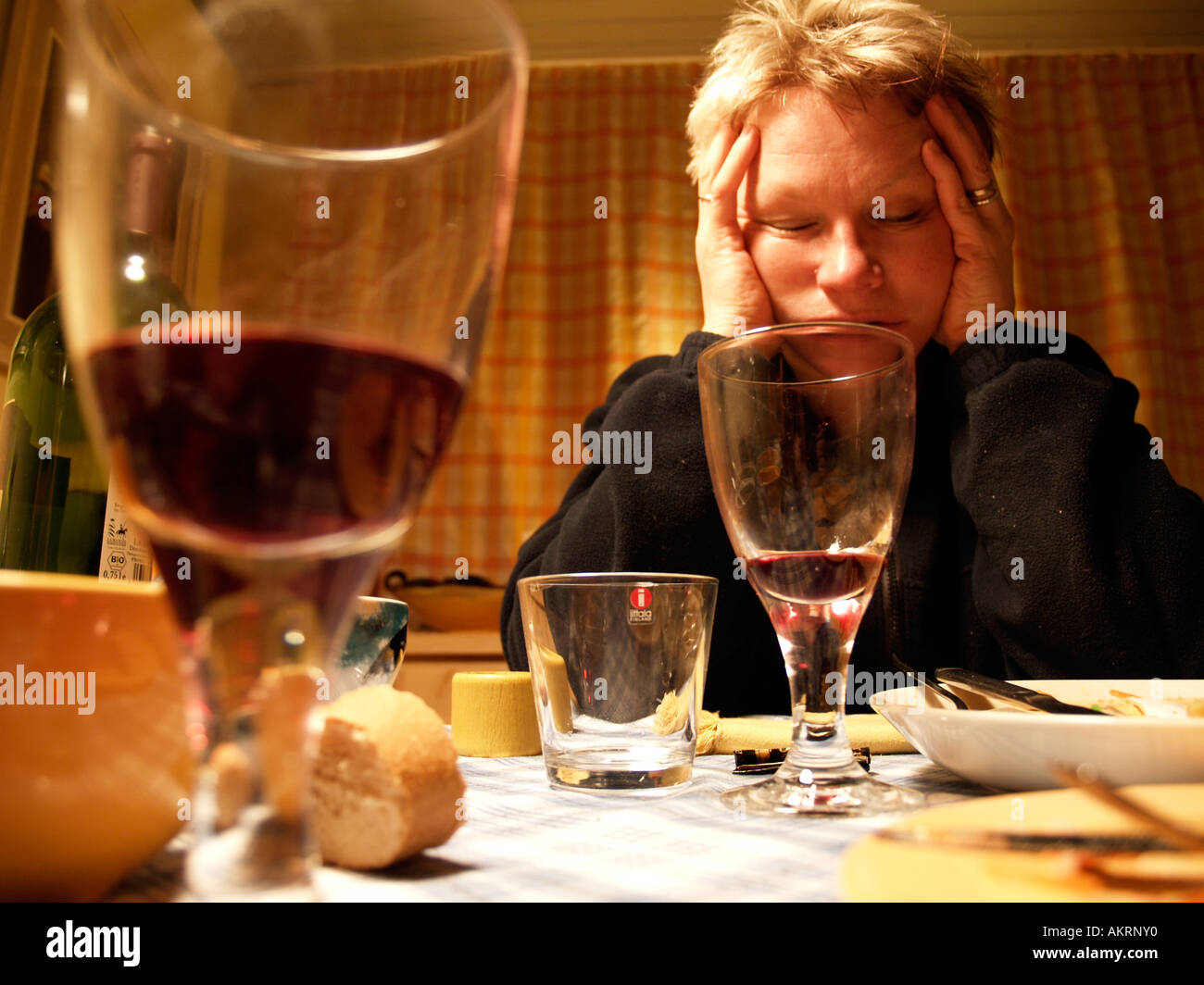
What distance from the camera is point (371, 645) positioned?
21.8 inches

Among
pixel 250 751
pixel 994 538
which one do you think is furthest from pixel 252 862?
pixel 994 538

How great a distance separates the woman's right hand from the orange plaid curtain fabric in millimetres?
1827

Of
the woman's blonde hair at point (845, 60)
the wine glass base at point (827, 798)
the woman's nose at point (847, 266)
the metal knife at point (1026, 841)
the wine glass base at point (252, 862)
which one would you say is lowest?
the wine glass base at point (827, 798)

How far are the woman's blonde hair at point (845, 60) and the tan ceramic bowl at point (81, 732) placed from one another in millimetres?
1005

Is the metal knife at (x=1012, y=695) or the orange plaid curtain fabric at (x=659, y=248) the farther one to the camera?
the orange plaid curtain fabric at (x=659, y=248)

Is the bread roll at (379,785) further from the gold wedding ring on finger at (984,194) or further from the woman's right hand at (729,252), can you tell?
the gold wedding ring on finger at (984,194)

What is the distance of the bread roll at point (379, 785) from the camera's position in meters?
0.27

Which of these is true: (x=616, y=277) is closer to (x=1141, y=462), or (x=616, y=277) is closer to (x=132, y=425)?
(x=1141, y=462)

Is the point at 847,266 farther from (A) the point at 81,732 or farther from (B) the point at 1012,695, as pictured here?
(A) the point at 81,732

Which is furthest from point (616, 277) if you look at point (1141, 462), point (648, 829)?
point (648, 829)

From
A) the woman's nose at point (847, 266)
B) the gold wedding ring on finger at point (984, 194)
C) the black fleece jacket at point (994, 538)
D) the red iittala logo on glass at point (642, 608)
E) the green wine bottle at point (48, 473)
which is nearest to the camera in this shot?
the red iittala logo on glass at point (642, 608)

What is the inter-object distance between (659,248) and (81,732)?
9.50ft

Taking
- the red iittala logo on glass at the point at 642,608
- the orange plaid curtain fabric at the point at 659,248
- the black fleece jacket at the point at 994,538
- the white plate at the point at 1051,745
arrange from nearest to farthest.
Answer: the white plate at the point at 1051,745
the red iittala logo on glass at the point at 642,608
the black fleece jacket at the point at 994,538
the orange plaid curtain fabric at the point at 659,248

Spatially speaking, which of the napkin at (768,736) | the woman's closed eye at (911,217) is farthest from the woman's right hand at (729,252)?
the napkin at (768,736)
